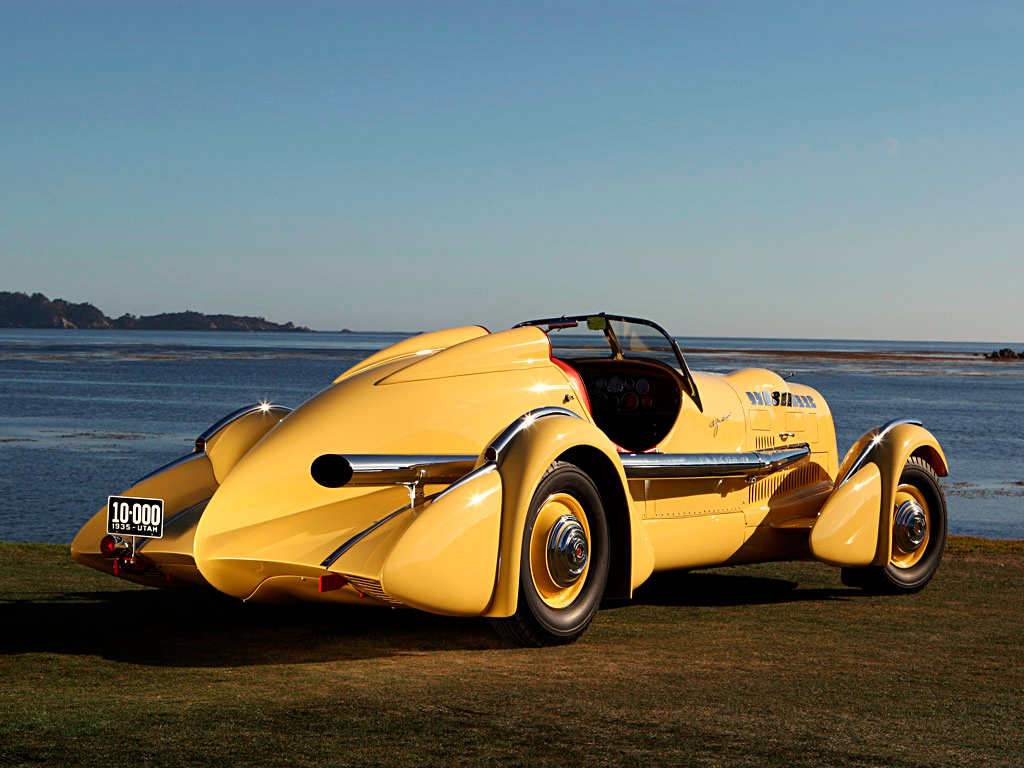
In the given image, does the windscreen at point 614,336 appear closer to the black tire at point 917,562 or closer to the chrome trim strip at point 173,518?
the black tire at point 917,562

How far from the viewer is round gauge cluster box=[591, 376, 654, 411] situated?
25.3 feet

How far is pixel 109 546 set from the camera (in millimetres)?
5781

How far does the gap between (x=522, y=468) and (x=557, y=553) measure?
1.81ft

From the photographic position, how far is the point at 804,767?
12.0 feet

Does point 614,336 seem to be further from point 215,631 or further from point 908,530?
point 215,631

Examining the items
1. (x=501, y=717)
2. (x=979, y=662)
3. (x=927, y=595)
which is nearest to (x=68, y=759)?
(x=501, y=717)

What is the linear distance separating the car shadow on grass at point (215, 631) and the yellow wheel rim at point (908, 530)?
3426 millimetres

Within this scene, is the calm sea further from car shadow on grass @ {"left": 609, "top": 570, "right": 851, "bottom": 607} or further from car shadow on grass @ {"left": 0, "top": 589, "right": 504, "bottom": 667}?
car shadow on grass @ {"left": 0, "top": 589, "right": 504, "bottom": 667}

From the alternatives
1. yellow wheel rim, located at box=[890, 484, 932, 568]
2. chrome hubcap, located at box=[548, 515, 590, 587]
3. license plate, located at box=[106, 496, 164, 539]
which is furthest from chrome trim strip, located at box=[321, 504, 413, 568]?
yellow wheel rim, located at box=[890, 484, 932, 568]

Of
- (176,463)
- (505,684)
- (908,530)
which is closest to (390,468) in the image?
(505,684)

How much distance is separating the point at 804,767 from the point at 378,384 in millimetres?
3126

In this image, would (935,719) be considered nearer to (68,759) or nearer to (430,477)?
(430,477)

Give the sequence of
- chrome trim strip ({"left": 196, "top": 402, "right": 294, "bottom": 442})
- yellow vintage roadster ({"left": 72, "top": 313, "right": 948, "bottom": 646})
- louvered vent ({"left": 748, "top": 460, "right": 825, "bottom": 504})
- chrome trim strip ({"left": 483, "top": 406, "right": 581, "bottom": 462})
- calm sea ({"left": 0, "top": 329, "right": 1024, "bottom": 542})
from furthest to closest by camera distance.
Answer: calm sea ({"left": 0, "top": 329, "right": 1024, "bottom": 542}) < louvered vent ({"left": 748, "top": 460, "right": 825, "bottom": 504}) < chrome trim strip ({"left": 196, "top": 402, "right": 294, "bottom": 442}) < chrome trim strip ({"left": 483, "top": 406, "right": 581, "bottom": 462}) < yellow vintage roadster ({"left": 72, "top": 313, "right": 948, "bottom": 646})

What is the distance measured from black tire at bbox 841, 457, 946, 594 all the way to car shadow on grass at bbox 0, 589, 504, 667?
10.3 ft
